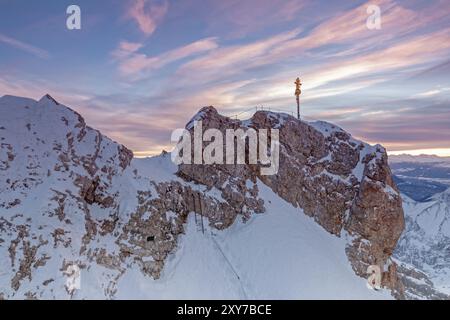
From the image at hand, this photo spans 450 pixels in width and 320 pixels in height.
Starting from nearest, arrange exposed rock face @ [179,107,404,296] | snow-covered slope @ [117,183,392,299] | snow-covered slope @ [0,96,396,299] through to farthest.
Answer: snow-covered slope @ [0,96,396,299], snow-covered slope @ [117,183,392,299], exposed rock face @ [179,107,404,296]

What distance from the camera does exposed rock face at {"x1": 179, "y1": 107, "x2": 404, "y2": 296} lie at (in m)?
55.6

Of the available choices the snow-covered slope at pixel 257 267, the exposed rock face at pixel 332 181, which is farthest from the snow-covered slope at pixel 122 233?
the exposed rock face at pixel 332 181

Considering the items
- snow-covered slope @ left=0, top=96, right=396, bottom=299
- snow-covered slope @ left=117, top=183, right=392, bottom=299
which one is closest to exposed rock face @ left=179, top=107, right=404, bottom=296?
snow-covered slope @ left=0, top=96, right=396, bottom=299

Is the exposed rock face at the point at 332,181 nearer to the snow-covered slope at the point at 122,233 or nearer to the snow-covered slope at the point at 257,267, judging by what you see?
the snow-covered slope at the point at 122,233

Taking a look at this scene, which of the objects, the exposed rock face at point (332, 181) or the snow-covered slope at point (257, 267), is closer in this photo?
the snow-covered slope at point (257, 267)

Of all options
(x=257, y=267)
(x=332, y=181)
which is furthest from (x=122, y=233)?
(x=332, y=181)

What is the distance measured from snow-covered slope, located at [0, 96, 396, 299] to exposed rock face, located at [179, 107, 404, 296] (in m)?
4.10

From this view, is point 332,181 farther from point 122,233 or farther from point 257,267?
point 122,233

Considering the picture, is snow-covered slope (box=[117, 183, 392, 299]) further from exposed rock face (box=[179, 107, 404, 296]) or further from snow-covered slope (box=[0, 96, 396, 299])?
exposed rock face (box=[179, 107, 404, 296])

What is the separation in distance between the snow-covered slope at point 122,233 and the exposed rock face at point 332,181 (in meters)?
4.10

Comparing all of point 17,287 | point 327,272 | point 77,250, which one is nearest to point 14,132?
point 77,250

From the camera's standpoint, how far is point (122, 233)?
40312 millimetres

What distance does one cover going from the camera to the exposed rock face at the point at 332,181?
55634mm
